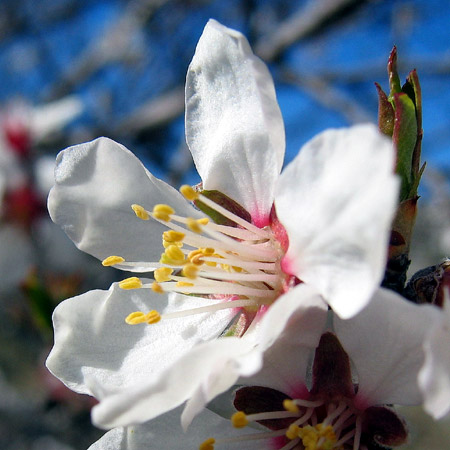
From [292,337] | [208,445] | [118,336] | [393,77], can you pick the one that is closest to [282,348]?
[292,337]

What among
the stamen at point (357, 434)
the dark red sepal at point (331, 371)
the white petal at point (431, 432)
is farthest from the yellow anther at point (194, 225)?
the white petal at point (431, 432)

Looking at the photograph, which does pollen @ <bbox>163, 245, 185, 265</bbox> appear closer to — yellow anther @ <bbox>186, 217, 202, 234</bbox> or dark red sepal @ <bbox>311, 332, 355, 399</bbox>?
yellow anther @ <bbox>186, 217, 202, 234</bbox>

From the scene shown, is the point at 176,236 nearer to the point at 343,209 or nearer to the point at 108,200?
the point at 108,200

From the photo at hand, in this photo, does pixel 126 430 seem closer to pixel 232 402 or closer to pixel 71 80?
pixel 232 402

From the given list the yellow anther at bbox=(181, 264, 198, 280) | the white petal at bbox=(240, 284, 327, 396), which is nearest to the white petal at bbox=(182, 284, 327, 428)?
the white petal at bbox=(240, 284, 327, 396)

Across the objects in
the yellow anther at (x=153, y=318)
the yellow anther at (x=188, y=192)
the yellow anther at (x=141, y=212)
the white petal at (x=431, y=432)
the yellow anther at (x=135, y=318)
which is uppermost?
the yellow anther at (x=188, y=192)

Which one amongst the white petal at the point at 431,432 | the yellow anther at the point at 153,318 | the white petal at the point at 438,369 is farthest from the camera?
the white petal at the point at 431,432

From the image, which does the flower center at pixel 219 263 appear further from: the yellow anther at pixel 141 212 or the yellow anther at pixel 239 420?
the yellow anther at pixel 239 420

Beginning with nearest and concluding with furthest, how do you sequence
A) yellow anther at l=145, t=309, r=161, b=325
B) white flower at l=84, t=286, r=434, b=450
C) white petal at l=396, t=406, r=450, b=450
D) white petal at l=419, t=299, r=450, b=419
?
white petal at l=419, t=299, r=450, b=419
white flower at l=84, t=286, r=434, b=450
yellow anther at l=145, t=309, r=161, b=325
white petal at l=396, t=406, r=450, b=450
